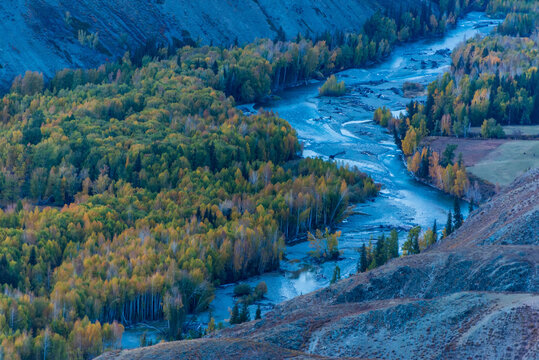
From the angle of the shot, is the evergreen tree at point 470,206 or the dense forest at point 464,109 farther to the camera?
the dense forest at point 464,109

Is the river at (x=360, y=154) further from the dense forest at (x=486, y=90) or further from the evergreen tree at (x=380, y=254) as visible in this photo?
the dense forest at (x=486, y=90)

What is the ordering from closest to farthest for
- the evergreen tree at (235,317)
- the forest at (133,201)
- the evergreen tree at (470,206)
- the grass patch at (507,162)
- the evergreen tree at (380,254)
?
the evergreen tree at (235,317)
the forest at (133,201)
the evergreen tree at (380,254)
the evergreen tree at (470,206)
the grass patch at (507,162)

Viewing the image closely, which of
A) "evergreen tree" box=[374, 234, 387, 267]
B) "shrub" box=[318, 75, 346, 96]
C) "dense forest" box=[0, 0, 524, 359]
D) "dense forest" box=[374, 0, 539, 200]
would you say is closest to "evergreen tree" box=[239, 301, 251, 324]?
"dense forest" box=[0, 0, 524, 359]

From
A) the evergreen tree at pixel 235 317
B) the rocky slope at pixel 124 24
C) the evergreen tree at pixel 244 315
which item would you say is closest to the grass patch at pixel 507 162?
the evergreen tree at pixel 244 315

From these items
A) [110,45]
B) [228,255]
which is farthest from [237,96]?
[228,255]

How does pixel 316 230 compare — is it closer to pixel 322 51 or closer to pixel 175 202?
pixel 175 202

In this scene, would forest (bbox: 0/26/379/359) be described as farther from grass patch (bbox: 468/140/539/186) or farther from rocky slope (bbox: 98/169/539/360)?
grass patch (bbox: 468/140/539/186)

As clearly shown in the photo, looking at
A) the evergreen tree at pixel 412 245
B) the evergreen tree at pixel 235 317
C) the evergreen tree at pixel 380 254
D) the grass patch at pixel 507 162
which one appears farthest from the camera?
the grass patch at pixel 507 162
